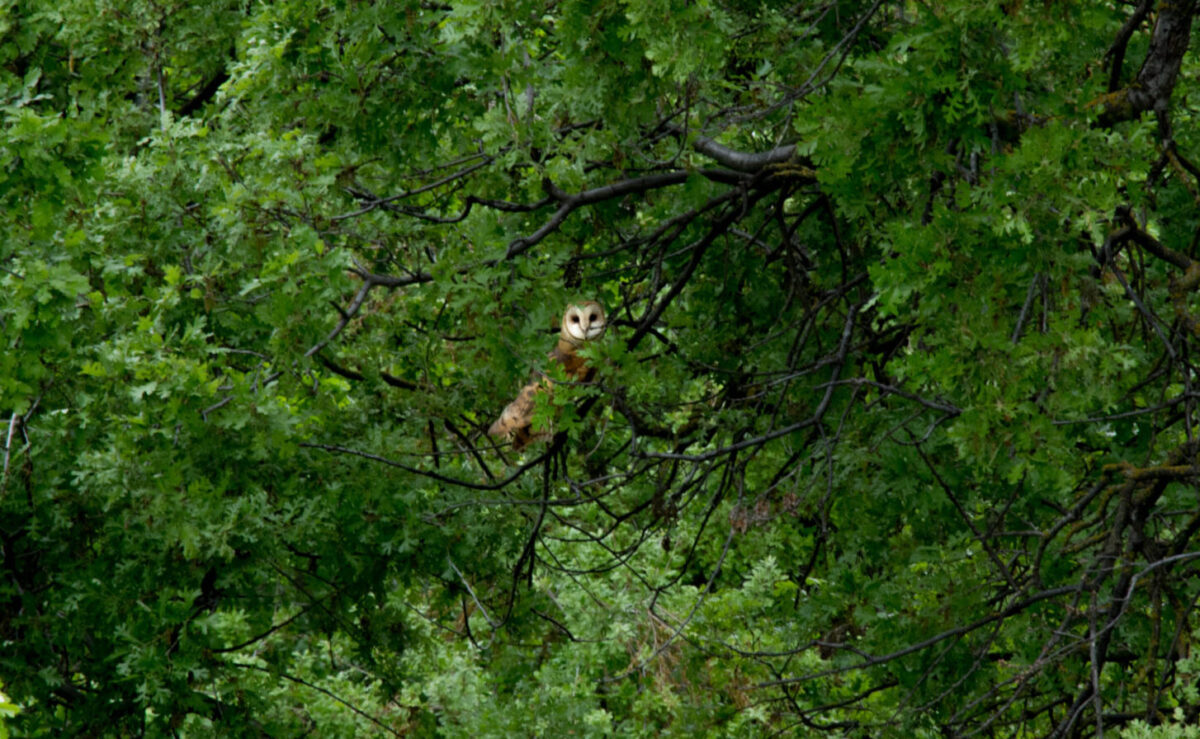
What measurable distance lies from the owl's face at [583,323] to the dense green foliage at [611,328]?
13 centimetres

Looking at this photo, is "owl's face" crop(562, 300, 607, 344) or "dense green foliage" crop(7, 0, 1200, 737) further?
"owl's face" crop(562, 300, 607, 344)

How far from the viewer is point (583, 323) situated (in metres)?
5.06

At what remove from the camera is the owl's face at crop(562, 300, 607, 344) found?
5027 mm

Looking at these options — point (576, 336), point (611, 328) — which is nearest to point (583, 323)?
point (576, 336)

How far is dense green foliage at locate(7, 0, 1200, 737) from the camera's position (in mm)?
3953

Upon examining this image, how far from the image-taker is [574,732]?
8.95 metres

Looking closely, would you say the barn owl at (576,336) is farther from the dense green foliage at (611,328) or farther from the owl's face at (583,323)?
the dense green foliage at (611,328)

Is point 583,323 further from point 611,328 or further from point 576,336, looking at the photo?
point 611,328

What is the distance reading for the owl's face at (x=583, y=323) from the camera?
5.03 m

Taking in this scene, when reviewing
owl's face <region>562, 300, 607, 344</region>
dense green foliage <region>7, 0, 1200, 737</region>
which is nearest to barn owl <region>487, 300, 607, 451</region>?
owl's face <region>562, 300, 607, 344</region>

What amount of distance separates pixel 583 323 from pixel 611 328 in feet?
1.64

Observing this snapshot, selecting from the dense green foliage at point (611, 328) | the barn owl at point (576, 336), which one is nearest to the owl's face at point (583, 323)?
the barn owl at point (576, 336)

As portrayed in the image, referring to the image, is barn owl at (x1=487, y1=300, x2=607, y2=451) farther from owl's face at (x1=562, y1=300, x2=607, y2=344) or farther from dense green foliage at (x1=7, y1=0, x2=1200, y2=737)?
dense green foliage at (x1=7, y1=0, x2=1200, y2=737)

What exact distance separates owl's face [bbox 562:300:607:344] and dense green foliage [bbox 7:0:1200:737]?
13 cm
